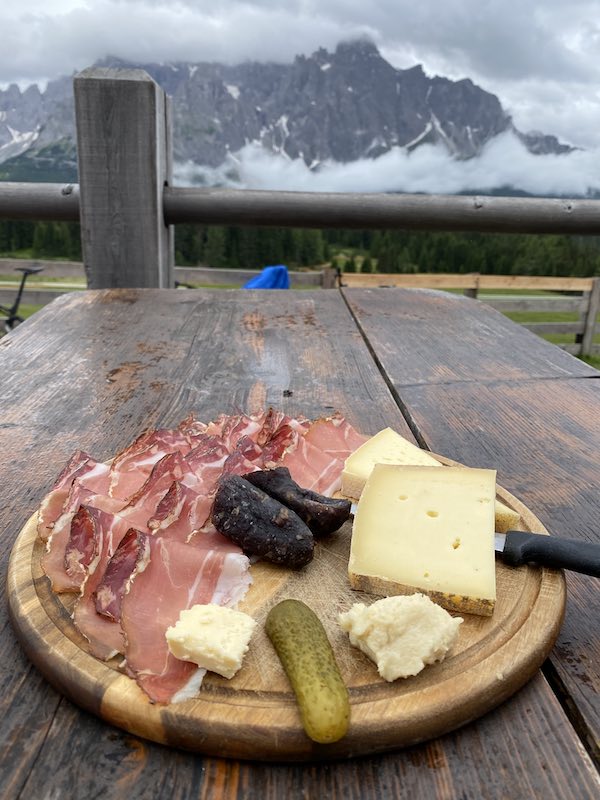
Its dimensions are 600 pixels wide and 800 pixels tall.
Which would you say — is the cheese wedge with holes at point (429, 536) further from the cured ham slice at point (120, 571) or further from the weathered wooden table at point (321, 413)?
the cured ham slice at point (120, 571)

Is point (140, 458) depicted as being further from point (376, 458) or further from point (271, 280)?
point (271, 280)

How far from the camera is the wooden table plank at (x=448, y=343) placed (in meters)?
2.09

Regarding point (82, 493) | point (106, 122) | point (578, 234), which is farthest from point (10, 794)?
point (578, 234)

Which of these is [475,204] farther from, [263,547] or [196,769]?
[196,769]

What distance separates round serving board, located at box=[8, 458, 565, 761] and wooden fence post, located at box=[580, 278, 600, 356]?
35.7ft

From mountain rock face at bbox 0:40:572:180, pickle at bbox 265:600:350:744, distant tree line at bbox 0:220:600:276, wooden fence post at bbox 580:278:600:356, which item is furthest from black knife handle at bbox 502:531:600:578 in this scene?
mountain rock face at bbox 0:40:572:180

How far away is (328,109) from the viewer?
88.2 metres

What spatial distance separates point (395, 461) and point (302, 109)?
321 ft

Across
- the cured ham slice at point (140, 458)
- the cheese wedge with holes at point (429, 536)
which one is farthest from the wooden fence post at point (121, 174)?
the cheese wedge with holes at point (429, 536)

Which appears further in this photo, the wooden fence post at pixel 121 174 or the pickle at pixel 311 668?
the wooden fence post at pixel 121 174

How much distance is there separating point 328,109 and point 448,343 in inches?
3740

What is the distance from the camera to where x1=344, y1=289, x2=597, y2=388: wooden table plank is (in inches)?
82.4

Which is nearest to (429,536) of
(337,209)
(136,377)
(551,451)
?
(551,451)

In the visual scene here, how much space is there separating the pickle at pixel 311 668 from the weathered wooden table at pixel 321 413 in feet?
0.22
